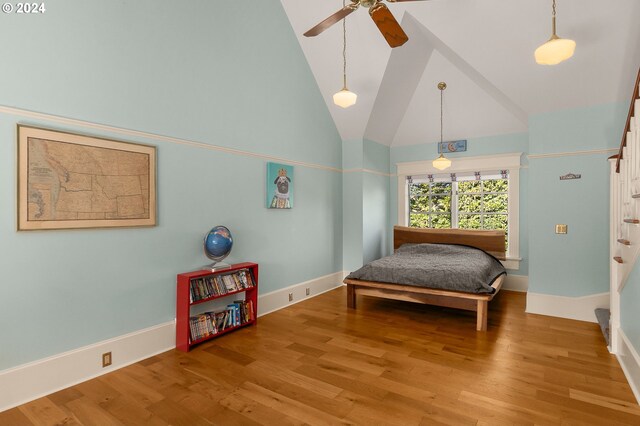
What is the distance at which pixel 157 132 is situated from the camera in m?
3.09

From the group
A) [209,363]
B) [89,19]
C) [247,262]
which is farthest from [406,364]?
[89,19]

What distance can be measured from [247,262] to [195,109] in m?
1.79

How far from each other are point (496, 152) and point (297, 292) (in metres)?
3.96

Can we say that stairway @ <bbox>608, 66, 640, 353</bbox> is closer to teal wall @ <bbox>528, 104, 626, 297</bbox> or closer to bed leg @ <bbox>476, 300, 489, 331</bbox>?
teal wall @ <bbox>528, 104, 626, 297</bbox>

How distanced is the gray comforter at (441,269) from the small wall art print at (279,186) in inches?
52.2

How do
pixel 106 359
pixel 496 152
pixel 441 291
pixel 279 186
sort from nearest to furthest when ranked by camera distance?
1. pixel 106 359
2. pixel 441 291
3. pixel 279 186
4. pixel 496 152

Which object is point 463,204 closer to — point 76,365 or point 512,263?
point 512,263

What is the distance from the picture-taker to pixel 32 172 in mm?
2334

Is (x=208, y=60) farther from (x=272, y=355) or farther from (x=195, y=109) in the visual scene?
(x=272, y=355)

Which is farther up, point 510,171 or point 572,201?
point 510,171

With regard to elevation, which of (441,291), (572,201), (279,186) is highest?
(279,186)

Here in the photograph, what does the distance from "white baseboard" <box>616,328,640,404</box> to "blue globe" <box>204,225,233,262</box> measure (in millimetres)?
3461

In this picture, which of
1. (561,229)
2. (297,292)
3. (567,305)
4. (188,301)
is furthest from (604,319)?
(188,301)

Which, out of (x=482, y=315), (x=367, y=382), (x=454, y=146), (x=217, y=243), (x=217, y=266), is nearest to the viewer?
(x=367, y=382)
